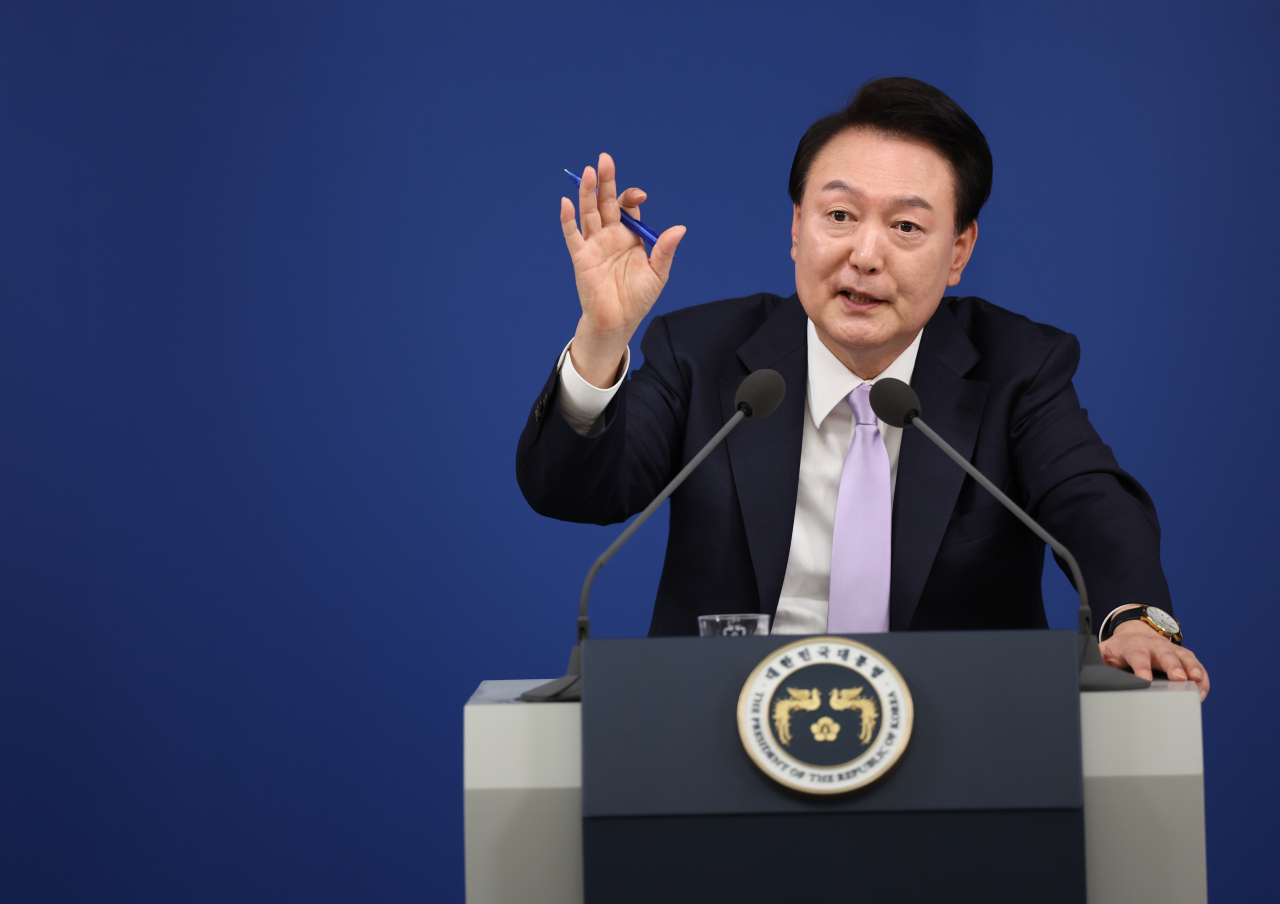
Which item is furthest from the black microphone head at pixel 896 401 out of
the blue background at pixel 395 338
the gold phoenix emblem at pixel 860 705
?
the blue background at pixel 395 338

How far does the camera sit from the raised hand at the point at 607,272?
1.19 metres

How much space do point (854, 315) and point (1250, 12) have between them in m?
1.62

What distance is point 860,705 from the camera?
82 centimetres

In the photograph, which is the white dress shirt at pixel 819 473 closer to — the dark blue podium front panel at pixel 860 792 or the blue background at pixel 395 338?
the dark blue podium front panel at pixel 860 792

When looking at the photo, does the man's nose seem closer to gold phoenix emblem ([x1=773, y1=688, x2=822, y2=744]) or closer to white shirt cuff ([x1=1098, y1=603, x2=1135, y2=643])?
white shirt cuff ([x1=1098, y1=603, x2=1135, y2=643])

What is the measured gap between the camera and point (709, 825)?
32.6 inches

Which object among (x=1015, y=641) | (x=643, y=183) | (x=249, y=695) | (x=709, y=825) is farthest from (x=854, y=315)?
(x=249, y=695)

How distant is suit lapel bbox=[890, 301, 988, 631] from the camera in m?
1.42

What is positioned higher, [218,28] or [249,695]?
[218,28]

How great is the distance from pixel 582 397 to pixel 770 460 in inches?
15.3

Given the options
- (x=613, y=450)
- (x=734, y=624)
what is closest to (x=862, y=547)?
(x=613, y=450)

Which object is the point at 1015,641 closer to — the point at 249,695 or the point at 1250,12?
the point at 249,695

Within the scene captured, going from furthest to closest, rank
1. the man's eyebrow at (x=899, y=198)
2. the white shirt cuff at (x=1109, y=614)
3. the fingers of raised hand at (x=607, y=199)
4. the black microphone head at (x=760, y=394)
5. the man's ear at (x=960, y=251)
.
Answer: the man's ear at (x=960, y=251)
the man's eyebrow at (x=899, y=198)
the fingers of raised hand at (x=607, y=199)
the white shirt cuff at (x=1109, y=614)
the black microphone head at (x=760, y=394)

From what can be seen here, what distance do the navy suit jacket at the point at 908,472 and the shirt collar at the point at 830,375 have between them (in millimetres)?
14
